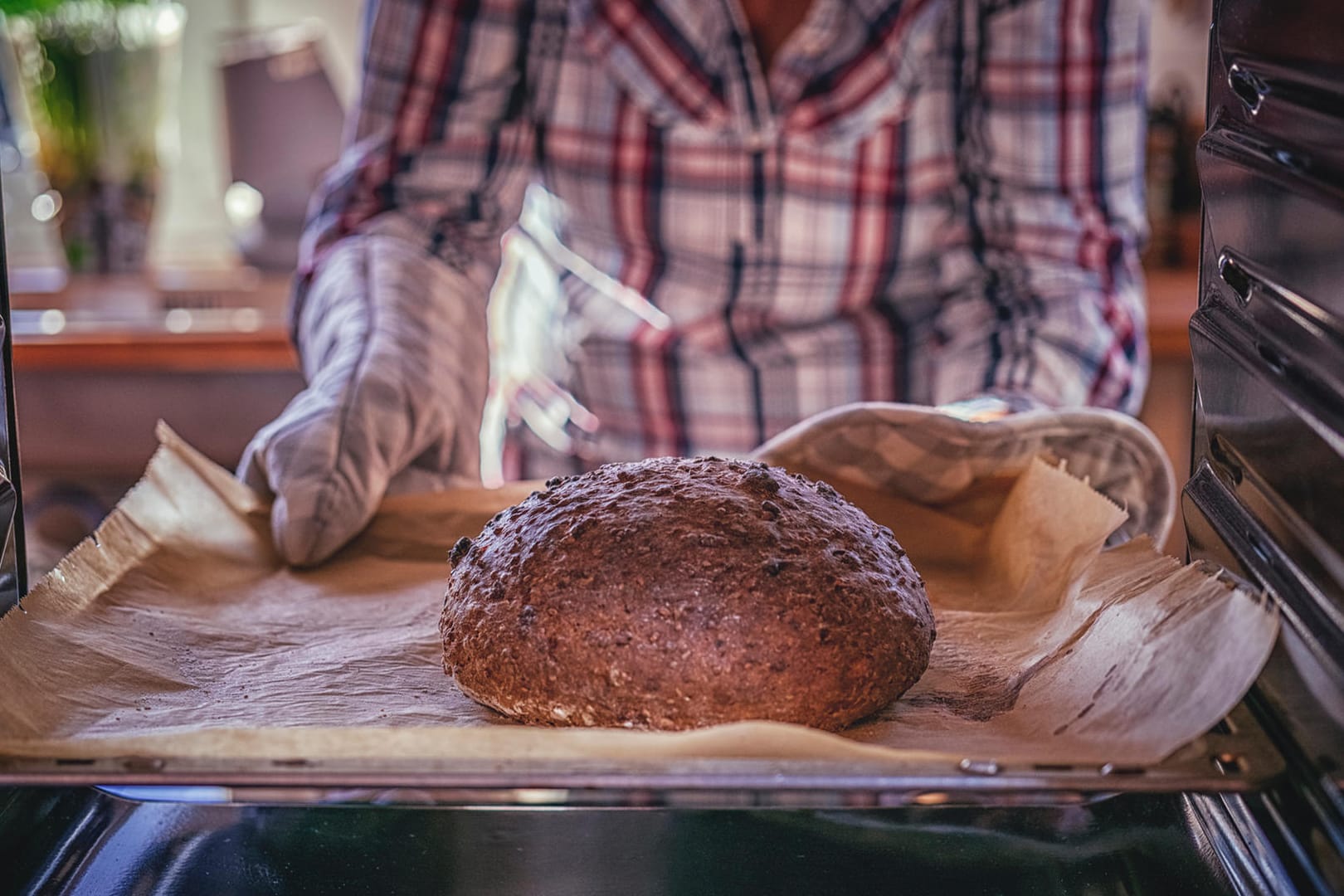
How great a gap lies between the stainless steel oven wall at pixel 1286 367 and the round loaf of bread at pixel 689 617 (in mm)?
232

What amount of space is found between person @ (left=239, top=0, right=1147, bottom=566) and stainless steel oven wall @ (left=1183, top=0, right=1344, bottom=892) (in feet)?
2.48

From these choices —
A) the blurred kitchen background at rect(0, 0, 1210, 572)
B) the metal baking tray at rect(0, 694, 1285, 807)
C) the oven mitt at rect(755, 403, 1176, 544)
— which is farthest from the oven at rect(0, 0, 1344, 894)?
the blurred kitchen background at rect(0, 0, 1210, 572)

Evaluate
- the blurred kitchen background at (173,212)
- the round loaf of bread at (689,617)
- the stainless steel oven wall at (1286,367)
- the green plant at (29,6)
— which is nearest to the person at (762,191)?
the round loaf of bread at (689,617)

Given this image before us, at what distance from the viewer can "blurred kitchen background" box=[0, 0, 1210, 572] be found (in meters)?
2.52

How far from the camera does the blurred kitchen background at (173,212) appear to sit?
8.25ft

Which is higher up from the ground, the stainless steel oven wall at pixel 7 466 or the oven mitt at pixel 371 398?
Answer: the stainless steel oven wall at pixel 7 466

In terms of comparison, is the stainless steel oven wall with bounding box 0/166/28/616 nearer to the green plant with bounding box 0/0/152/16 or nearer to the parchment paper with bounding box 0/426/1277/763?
the parchment paper with bounding box 0/426/1277/763

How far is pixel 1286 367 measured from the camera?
24.7 inches

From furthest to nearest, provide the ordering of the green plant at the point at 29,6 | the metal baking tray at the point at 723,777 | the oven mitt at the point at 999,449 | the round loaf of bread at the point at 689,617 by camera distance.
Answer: the green plant at the point at 29,6 < the oven mitt at the point at 999,449 < the round loaf of bread at the point at 689,617 < the metal baking tray at the point at 723,777

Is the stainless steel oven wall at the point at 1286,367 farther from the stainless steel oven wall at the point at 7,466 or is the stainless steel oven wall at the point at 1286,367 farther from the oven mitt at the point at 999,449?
the stainless steel oven wall at the point at 7,466

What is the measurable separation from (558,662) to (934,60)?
113 cm

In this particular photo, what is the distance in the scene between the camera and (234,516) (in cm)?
114

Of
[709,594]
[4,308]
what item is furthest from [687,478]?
[4,308]

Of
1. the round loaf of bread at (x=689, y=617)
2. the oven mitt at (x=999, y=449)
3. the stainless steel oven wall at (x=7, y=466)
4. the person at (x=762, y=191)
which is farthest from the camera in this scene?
the person at (x=762, y=191)
